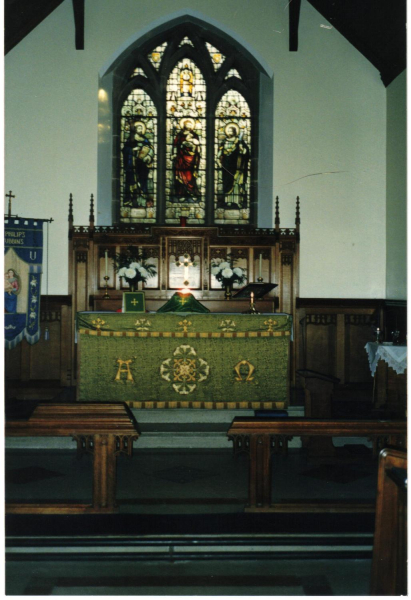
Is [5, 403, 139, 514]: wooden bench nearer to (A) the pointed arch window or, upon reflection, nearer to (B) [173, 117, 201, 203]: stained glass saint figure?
(A) the pointed arch window

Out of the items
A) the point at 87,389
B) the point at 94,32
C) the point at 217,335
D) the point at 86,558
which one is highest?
the point at 94,32

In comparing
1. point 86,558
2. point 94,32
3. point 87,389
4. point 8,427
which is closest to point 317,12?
point 94,32

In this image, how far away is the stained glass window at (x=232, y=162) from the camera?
873 cm

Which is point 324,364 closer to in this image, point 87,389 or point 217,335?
point 217,335

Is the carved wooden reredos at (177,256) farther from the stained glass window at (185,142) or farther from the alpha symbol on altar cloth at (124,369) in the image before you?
the alpha symbol on altar cloth at (124,369)

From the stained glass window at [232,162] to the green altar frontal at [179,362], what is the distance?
3.49 metres

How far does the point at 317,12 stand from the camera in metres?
8.18

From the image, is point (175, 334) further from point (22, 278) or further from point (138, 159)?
point (138, 159)

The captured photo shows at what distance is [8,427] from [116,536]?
0.94m

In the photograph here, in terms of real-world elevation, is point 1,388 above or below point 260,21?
below

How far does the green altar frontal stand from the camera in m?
5.50

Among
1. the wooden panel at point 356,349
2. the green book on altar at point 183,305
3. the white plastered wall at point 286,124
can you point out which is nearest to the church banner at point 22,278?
the white plastered wall at point 286,124

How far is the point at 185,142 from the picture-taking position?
870cm

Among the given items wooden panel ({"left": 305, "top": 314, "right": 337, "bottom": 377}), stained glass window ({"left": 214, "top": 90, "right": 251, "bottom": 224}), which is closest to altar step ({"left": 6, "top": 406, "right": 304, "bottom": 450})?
wooden panel ({"left": 305, "top": 314, "right": 337, "bottom": 377})
